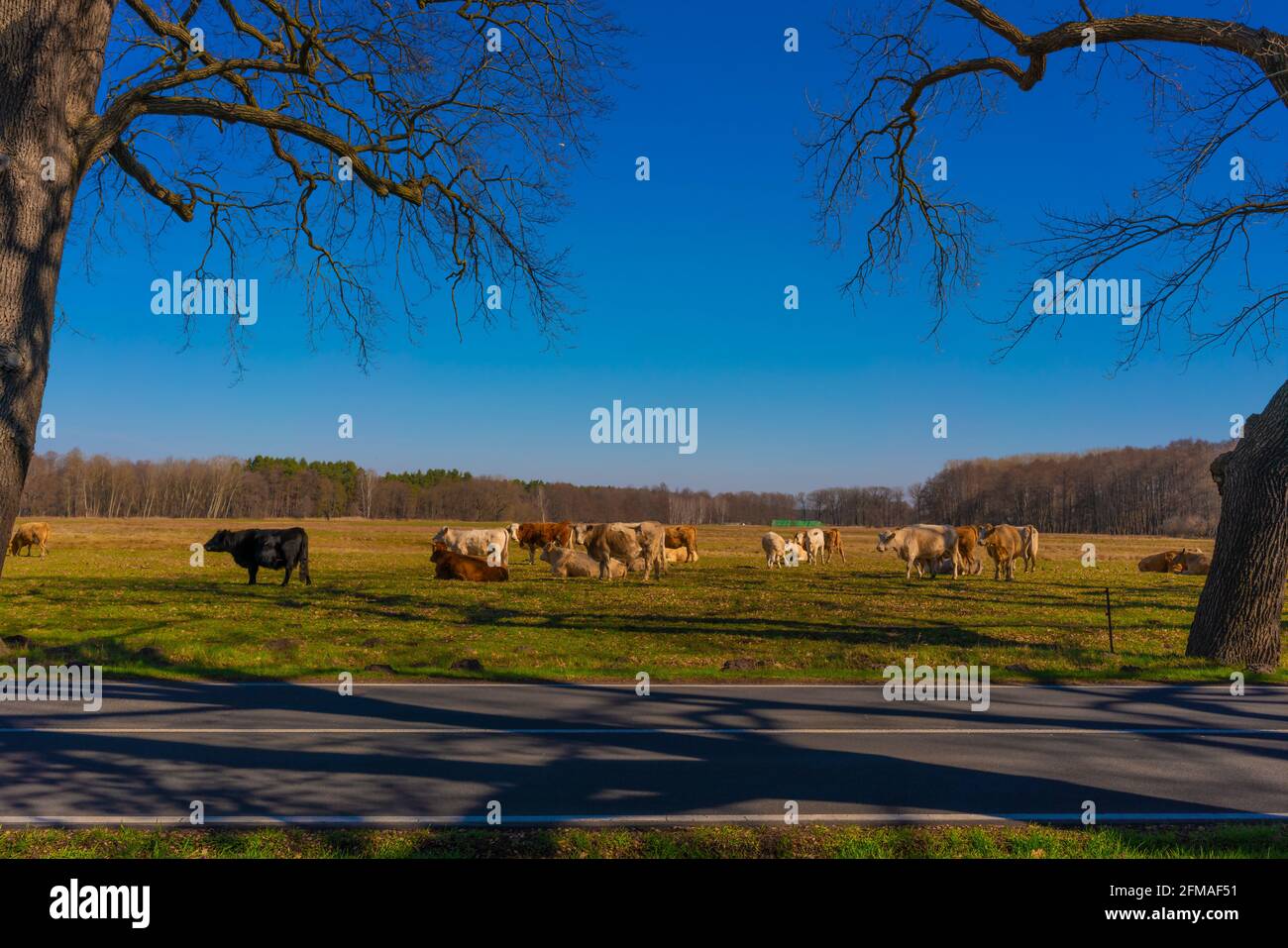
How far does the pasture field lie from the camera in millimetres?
12883

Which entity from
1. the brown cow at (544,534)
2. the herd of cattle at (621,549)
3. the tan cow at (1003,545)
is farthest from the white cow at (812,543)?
the tan cow at (1003,545)

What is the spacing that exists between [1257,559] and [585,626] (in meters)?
12.2

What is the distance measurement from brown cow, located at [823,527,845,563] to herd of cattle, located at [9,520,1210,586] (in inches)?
61.5

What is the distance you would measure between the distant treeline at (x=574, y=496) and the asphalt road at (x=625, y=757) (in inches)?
4522

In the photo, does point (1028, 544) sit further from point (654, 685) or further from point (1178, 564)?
point (654, 685)

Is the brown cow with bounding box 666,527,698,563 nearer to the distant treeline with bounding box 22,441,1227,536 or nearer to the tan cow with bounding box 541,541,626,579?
the tan cow with bounding box 541,541,626,579

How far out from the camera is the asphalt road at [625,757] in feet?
19.7

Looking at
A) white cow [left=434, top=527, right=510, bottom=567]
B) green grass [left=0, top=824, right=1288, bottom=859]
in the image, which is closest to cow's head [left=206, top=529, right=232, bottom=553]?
white cow [left=434, top=527, right=510, bottom=567]

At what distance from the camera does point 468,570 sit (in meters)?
30.3

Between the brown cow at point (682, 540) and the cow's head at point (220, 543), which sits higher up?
the cow's head at point (220, 543)

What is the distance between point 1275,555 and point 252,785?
14932mm

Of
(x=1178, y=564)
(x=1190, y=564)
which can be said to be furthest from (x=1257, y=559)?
(x=1190, y=564)

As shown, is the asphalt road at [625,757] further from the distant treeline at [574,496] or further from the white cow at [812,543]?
the distant treeline at [574,496]
